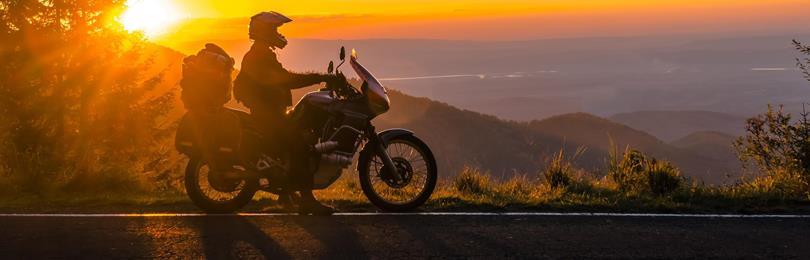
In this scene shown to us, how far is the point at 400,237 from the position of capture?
5.29m

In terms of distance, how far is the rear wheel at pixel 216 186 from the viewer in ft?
20.4

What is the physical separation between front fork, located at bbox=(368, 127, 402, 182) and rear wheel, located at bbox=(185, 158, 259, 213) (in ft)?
3.86

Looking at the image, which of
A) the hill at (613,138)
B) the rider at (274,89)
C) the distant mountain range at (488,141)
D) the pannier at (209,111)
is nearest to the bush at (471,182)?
the rider at (274,89)

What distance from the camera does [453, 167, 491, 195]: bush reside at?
26.5 feet

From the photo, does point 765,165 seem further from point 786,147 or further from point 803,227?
point 803,227

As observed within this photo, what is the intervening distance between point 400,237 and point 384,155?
1.19m

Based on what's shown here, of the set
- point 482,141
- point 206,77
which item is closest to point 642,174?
point 206,77

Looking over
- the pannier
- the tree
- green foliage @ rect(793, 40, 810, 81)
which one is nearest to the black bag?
the pannier

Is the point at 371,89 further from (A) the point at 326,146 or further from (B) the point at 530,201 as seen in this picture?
(B) the point at 530,201

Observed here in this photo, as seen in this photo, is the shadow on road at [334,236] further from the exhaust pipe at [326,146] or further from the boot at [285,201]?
the exhaust pipe at [326,146]

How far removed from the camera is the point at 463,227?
5.63 meters

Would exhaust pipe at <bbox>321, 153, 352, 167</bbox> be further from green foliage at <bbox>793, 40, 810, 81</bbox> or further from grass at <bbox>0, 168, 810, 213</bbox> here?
green foliage at <bbox>793, 40, 810, 81</bbox>

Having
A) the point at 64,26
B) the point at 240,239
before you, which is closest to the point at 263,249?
the point at 240,239

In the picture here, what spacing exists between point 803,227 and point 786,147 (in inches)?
147
